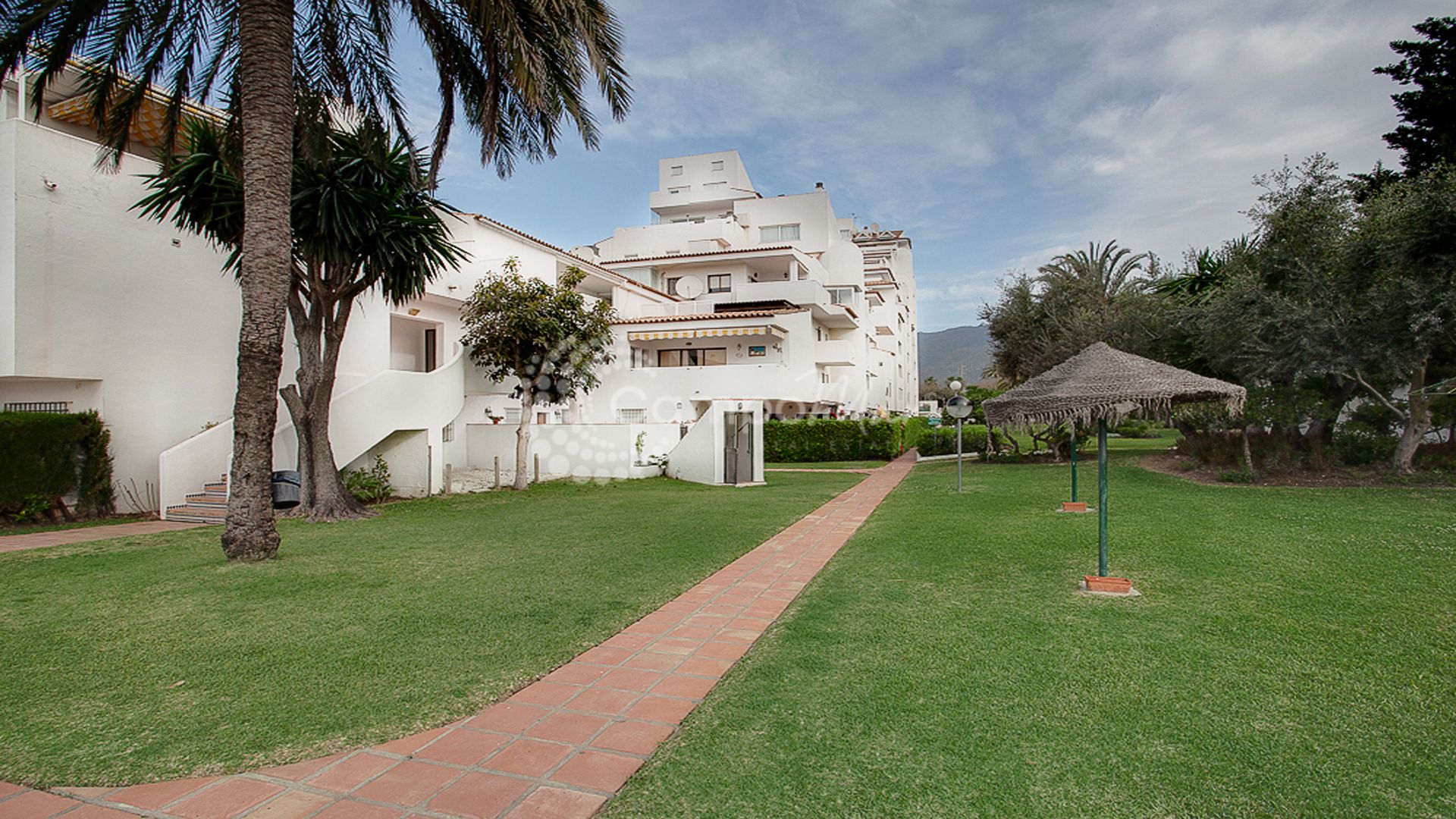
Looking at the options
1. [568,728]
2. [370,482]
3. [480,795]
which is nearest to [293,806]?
[480,795]

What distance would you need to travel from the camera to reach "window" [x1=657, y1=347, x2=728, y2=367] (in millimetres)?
31172

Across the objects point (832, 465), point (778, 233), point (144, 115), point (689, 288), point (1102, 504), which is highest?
point (778, 233)

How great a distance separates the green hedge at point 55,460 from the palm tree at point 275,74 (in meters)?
4.56

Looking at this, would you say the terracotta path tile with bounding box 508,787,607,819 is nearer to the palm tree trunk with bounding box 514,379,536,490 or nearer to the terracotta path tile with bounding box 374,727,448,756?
the terracotta path tile with bounding box 374,727,448,756

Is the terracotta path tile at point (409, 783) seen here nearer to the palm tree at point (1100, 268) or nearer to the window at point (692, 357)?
the window at point (692, 357)

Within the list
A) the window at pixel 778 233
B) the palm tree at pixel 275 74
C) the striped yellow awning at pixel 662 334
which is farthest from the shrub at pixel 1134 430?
the palm tree at pixel 275 74

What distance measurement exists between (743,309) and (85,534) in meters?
25.9

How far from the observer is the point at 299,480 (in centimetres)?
1337

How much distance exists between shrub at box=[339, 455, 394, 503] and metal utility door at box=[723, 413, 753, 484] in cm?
798

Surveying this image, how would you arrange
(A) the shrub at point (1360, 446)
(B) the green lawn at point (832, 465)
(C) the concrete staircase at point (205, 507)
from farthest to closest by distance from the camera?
(B) the green lawn at point (832, 465), (A) the shrub at point (1360, 446), (C) the concrete staircase at point (205, 507)

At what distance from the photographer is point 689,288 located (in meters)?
35.5

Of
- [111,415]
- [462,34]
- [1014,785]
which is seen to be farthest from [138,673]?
[111,415]

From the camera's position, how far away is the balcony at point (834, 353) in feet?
113

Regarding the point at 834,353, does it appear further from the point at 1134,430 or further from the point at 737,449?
the point at 1134,430
